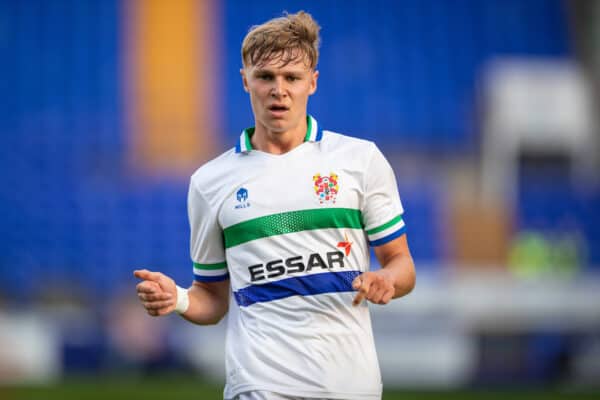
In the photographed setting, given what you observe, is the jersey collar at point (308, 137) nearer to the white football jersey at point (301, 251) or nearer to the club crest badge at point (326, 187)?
the white football jersey at point (301, 251)

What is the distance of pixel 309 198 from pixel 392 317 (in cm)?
807

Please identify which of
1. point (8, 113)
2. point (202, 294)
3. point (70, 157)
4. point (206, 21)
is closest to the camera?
point (202, 294)

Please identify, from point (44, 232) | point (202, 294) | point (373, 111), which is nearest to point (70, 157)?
point (44, 232)

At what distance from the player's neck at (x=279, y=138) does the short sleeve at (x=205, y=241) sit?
0.27 meters

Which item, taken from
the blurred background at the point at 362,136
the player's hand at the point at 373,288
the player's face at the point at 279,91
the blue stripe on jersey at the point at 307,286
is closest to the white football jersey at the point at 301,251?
the blue stripe on jersey at the point at 307,286

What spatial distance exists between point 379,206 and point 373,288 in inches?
17.3

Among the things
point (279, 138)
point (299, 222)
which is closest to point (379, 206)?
point (299, 222)

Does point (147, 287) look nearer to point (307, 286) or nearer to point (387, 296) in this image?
point (307, 286)

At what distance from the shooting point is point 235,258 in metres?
3.01

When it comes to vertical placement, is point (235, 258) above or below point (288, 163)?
below

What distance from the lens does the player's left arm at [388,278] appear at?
260cm

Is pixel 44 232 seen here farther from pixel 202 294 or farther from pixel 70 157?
pixel 202 294

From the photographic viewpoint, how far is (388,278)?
2.78 meters

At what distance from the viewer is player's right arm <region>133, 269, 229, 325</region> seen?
2.85 m
